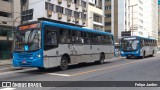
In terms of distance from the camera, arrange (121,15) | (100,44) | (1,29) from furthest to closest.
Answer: (121,15) → (1,29) → (100,44)

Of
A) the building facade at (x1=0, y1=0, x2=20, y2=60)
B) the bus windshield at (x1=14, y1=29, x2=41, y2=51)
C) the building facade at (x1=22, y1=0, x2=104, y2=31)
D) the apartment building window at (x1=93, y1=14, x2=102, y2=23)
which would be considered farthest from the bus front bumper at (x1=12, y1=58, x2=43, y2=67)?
the apartment building window at (x1=93, y1=14, x2=102, y2=23)

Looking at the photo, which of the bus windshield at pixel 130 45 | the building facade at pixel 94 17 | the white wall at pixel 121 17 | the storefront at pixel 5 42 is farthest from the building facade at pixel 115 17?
the bus windshield at pixel 130 45

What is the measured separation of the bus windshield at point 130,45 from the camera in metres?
32.1

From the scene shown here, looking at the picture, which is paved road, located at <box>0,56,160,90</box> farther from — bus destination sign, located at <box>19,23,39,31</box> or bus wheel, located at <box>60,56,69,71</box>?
bus destination sign, located at <box>19,23,39,31</box>

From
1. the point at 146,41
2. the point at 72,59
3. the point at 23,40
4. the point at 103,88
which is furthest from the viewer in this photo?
the point at 146,41

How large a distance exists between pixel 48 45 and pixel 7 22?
26734 mm

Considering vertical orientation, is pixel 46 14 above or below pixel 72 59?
above

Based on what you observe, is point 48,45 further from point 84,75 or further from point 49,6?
point 49,6

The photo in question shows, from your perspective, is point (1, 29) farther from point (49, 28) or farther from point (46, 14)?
point (49, 28)

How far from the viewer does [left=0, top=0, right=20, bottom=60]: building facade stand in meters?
39.0

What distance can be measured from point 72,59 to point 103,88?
325 inches

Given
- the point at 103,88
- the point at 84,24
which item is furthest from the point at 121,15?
the point at 103,88

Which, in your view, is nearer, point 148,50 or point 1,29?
point 148,50

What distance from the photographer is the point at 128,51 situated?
32.4m
